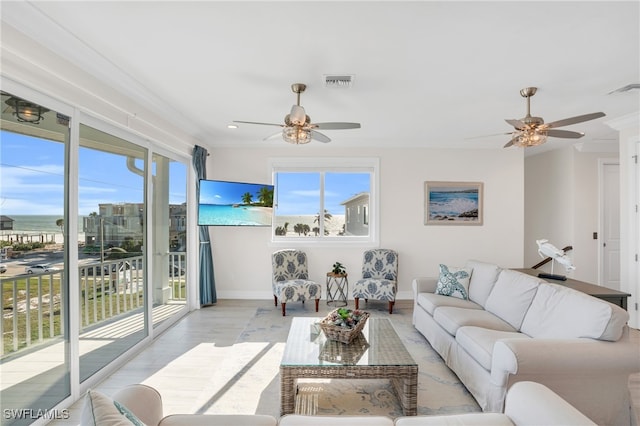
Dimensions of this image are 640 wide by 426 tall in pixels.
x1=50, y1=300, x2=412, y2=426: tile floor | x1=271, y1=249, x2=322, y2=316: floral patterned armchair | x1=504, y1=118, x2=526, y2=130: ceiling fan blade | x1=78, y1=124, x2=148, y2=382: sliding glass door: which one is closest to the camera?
x1=50, y1=300, x2=412, y2=426: tile floor

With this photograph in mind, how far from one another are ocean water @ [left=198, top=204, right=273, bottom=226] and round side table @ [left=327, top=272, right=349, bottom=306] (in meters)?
1.42

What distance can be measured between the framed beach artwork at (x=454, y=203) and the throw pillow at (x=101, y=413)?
5018 millimetres

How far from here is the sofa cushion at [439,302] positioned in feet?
11.1

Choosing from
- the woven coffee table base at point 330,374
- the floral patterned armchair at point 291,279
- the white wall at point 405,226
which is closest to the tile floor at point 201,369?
the woven coffee table base at point 330,374

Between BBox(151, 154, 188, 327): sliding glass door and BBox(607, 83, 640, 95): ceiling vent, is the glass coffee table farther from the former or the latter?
BBox(607, 83, 640, 95): ceiling vent

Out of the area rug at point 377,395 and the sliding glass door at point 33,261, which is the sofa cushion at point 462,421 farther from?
the sliding glass door at point 33,261

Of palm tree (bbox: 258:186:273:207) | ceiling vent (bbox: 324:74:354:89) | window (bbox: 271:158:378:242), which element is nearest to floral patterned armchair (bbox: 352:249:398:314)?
window (bbox: 271:158:378:242)

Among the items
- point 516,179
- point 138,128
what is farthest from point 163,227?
point 516,179

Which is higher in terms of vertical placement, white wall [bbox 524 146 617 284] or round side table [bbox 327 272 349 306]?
white wall [bbox 524 146 617 284]

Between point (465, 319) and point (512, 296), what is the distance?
→ 51cm

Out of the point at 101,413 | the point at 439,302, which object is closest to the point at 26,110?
the point at 101,413

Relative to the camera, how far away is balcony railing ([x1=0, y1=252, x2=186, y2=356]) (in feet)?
6.64

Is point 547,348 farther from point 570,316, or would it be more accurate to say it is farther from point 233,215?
point 233,215

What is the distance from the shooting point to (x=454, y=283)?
3689 millimetres
